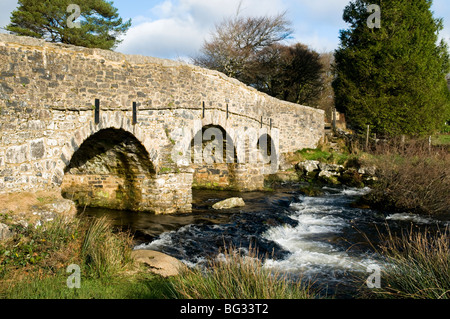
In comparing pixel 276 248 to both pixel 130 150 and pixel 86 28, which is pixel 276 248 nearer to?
pixel 130 150

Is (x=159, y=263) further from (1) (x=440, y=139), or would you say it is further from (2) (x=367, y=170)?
(1) (x=440, y=139)

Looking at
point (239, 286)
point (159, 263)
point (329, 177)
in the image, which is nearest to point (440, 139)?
point (329, 177)

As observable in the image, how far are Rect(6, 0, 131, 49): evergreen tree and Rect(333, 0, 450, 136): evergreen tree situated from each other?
1531cm

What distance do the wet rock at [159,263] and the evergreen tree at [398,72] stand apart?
19.7 metres

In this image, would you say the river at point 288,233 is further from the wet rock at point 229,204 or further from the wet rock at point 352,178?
the wet rock at point 352,178

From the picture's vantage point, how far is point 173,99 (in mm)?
11195

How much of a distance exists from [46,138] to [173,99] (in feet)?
13.9

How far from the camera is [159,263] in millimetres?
6133

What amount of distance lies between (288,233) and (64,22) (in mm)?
15294

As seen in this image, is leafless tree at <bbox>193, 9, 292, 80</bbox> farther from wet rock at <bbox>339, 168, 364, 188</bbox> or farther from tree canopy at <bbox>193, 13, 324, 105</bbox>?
wet rock at <bbox>339, 168, 364, 188</bbox>

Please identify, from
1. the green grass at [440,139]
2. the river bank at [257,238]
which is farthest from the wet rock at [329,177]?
the green grass at [440,139]

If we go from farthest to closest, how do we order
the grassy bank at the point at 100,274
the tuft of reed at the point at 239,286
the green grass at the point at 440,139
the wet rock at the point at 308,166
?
1. the green grass at the point at 440,139
2. the wet rock at the point at 308,166
3. the grassy bank at the point at 100,274
4. the tuft of reed at the point at 239,286

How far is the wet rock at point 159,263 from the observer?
5.77 metres

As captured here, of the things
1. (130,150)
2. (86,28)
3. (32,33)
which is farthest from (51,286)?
(86,28)
